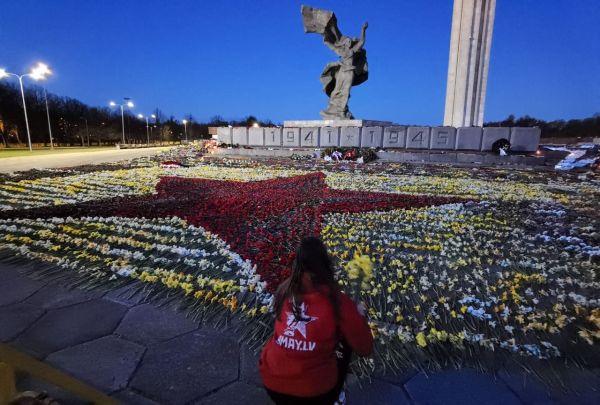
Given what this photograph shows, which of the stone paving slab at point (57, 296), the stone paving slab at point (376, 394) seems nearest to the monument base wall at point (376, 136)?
Result: the stone paving slab at point (376, 394)

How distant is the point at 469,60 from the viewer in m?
25.7

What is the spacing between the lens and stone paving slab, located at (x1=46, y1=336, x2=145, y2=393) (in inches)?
89.7

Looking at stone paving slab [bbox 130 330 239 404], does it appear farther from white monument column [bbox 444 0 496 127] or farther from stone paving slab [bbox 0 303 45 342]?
white monument column [bbox 444 0 496 127]

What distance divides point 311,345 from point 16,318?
9.33ft

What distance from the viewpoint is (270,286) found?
3.54m

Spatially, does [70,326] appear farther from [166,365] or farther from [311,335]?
[311,335]

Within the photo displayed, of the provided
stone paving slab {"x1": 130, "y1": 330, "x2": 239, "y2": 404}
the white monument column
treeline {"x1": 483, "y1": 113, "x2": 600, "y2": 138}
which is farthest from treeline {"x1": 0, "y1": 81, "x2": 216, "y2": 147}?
treeline {"x1": 483, "y1": 113, "x2": 600, "y2": 138}

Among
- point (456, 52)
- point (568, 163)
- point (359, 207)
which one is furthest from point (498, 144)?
point (456, 52)

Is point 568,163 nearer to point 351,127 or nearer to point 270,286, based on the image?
point 351,127

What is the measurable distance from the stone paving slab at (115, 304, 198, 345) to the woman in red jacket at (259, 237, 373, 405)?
1.32 m

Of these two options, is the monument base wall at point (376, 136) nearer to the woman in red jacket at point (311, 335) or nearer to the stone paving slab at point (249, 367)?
the stone paving slab at point (249, 367)

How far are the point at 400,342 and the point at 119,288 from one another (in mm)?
2824

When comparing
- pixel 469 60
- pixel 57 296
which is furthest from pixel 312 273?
pixel 469 60

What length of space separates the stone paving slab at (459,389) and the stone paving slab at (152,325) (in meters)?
1.81
